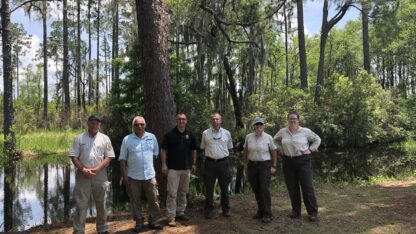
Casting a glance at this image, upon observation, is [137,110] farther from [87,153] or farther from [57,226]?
[87,153]

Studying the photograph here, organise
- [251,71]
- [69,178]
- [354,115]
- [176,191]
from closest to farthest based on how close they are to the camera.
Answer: [176,191] < [69,178] < [251,71] < [354,115]

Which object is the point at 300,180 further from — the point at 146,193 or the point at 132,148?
the point at 132,148

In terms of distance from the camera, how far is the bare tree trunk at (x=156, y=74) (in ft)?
23.4

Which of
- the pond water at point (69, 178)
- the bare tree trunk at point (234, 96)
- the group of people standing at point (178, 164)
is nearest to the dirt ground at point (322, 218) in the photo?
the group of people standing at point (178, 164)

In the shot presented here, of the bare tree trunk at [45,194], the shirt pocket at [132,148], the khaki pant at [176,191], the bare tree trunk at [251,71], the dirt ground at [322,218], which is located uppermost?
the bare tree trunk at [251,71]

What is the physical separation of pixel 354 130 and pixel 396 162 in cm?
656

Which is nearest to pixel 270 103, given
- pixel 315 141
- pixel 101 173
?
pixel 315 141

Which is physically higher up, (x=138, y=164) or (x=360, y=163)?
(x=138, y=164)

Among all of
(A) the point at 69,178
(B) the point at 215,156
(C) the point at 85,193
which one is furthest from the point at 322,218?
(A) the point at 69,178

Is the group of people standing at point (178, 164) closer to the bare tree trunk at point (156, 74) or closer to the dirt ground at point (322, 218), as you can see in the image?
the dirt ground at point (322, 218)

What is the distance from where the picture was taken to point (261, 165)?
6703 millimetres

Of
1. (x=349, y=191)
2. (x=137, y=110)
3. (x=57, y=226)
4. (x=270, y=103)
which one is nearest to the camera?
(x=57, y=226)

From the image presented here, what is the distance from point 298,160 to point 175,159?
189 centimetres

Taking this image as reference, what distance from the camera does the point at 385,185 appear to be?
32.4 ft
